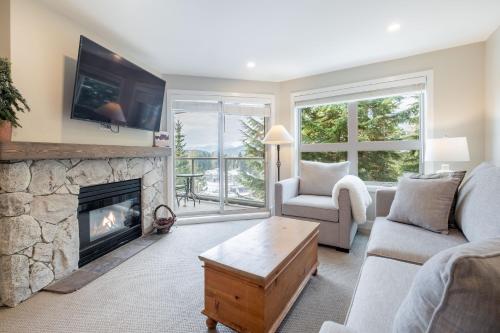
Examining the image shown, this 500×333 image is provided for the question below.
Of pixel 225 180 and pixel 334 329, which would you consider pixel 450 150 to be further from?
pixel 225 180

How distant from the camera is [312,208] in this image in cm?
263

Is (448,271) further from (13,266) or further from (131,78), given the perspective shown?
(131,78)

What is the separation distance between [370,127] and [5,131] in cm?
367

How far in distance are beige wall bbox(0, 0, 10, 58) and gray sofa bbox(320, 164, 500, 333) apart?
2567 millimetres

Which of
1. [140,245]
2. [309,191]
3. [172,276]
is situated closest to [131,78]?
[140,245]

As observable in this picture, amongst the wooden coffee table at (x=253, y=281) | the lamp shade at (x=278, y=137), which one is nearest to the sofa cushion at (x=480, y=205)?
the wooden coffee table at (x=253, y=281)

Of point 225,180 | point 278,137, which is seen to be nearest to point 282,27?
point 278,137

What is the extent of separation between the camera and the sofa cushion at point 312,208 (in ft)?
8.28

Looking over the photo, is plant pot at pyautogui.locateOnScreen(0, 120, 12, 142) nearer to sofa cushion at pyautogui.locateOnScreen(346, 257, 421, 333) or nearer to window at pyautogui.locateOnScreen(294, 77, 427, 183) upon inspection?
sofa cushion at pyautogui.locateOnScreen(346, 257, 421, 333)

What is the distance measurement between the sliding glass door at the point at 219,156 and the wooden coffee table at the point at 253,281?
2.26 meters

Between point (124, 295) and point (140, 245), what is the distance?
0.95 m

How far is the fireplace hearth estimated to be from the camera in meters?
2.25

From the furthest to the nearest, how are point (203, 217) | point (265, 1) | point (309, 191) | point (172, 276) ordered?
point (203, 217) → point (309, 191) → point (172, 276) → point (265, 1)

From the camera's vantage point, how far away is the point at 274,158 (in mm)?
3854
